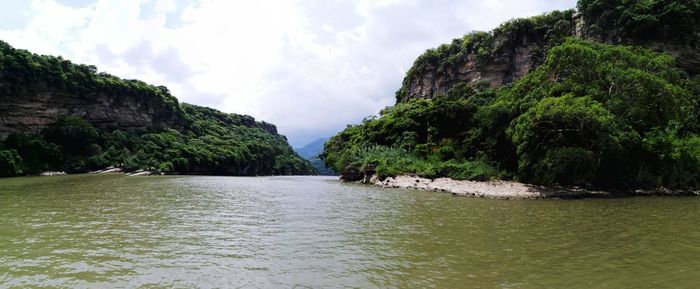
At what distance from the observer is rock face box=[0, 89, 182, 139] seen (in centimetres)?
8262

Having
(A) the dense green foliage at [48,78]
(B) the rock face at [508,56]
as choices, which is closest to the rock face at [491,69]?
(B) the rock face at [508,56]

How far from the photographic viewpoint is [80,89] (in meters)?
99.4

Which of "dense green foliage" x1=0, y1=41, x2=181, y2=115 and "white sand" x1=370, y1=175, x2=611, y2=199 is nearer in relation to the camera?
"white sand" x1=370, y1=175, x2=611, y2=199

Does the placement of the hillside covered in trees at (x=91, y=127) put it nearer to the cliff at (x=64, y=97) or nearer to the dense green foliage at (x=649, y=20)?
the cliff at (x=64, y=97)

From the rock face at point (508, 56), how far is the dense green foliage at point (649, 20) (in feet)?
3.52

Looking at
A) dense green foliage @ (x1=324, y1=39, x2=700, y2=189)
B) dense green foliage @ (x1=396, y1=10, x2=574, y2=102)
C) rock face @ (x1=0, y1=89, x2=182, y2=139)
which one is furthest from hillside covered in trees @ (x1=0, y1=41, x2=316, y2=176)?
dense green foliage @ (x1=324, y1=39, x2=700, y2=189)

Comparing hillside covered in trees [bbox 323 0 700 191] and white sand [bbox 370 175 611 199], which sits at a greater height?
hillside covered in trees [bbox 323 0 700 191]

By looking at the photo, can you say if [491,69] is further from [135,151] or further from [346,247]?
[135,151]

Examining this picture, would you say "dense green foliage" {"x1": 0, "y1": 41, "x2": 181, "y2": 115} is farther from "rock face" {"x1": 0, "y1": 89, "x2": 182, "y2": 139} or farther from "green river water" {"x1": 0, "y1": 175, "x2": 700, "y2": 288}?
"green river water" {"x1": 0, "y1": 175, "x2": 700, "y2": 288}

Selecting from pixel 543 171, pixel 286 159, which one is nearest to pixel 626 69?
pixel 543 171

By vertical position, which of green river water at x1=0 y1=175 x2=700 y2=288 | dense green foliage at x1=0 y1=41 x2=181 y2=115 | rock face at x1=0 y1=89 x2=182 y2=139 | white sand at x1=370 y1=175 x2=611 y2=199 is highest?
dense green foliage at x1=0 y1=41 x2=181 y2=115

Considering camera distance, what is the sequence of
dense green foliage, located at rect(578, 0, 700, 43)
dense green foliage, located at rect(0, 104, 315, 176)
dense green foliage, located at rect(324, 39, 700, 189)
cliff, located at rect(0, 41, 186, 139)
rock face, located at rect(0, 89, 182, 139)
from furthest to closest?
rock face, located at rect(0, 89, 182, 139) < cliff, located at rect(0, 41, 186, 139) < dense green foliage, located at rect(0, 104, 315, 176) < dense green foliage, located at rect(578, 0, 700, 43) < dense green foliage, located at rect(324, 39, 700, 189)

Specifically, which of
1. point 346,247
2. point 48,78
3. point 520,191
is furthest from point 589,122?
point 48,78

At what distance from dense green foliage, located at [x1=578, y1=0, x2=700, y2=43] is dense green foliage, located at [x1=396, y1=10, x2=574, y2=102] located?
699cm
